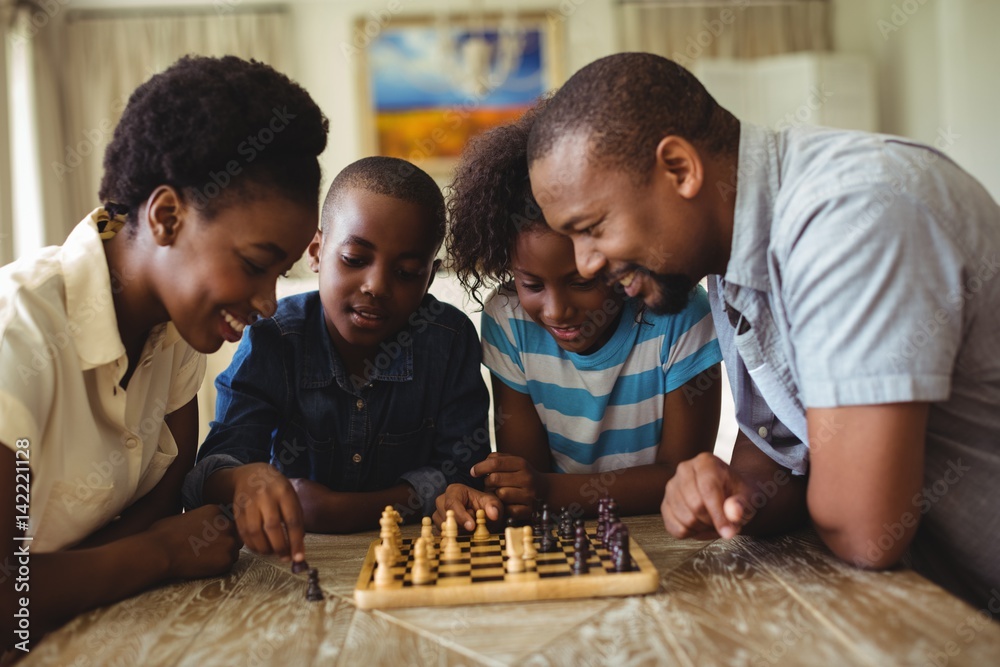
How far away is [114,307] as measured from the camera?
4.55 ft

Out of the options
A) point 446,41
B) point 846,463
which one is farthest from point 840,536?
point 446,41

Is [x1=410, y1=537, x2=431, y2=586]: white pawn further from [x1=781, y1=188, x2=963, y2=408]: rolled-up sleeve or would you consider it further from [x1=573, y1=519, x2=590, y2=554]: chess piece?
[x1=781, y1=188, x2=963, y2=408]: rolled-up sleeve

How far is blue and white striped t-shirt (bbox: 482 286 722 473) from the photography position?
6.43 feet

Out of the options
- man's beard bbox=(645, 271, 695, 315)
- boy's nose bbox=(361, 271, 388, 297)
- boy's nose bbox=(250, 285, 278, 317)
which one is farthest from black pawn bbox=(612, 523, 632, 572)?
boy's nose bbox=(361, 271, 388, 297)

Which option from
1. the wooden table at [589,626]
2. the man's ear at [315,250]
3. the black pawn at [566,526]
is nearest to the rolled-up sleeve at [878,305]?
the wooden table at [589,626]

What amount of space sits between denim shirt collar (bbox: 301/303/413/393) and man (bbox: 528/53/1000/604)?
677mm

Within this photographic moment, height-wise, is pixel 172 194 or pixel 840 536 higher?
pixel 172 194

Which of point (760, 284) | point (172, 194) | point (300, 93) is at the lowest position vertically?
point (760, 284)

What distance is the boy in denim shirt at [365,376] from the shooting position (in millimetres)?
1825

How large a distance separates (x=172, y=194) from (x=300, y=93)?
0.97ft

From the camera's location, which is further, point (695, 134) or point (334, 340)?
point (334, 340)

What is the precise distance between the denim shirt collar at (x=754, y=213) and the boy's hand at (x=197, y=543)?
3.06 ft

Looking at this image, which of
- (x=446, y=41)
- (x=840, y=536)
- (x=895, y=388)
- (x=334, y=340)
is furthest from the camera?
(x=446, y=41)

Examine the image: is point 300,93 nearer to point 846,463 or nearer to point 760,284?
point 760,284
